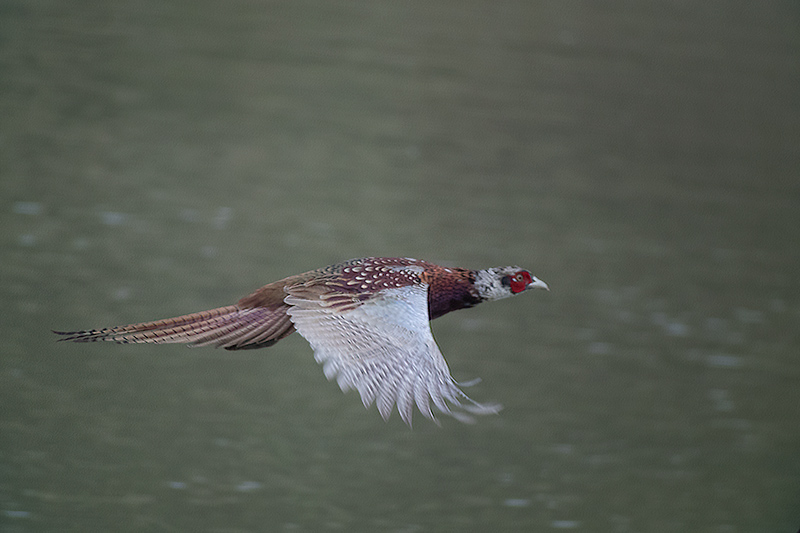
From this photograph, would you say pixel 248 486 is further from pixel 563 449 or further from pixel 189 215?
pixel 189 215

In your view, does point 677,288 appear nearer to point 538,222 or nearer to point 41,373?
point 538,222

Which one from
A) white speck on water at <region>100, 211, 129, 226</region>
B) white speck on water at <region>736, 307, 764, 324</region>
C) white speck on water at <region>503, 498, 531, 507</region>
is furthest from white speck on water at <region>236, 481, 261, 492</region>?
white speck on water at <region>736, 307, 764, 324</region>

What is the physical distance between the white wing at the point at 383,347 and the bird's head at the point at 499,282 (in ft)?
1.49

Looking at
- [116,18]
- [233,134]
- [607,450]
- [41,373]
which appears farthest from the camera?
[116,18]

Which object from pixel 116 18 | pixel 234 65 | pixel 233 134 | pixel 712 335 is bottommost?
pixel 712 335

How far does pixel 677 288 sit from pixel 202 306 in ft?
17.6

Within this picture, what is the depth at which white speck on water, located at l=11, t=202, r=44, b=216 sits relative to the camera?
33.7 feet

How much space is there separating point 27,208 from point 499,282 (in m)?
6.79

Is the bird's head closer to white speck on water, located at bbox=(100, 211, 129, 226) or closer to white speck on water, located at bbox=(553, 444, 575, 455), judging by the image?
white speck on water, located at bbox=(553, 444, 575, 455)

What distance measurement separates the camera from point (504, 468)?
26.6 feet

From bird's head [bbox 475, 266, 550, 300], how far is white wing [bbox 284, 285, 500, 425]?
1.49 feet

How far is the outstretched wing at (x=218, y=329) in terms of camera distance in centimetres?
441

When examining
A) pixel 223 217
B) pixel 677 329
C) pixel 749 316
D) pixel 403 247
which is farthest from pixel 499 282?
pixel 749 316

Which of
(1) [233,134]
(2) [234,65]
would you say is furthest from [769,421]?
(2) [234,65]
